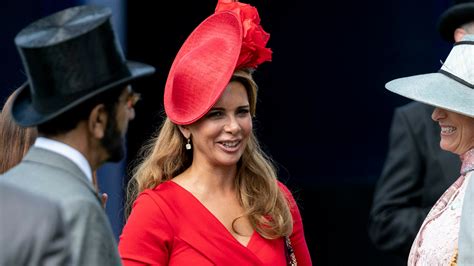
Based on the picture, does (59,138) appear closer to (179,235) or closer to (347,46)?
(179,235)

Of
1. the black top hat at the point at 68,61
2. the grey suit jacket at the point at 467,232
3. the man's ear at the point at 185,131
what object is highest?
the black top hat at the point at 68,61

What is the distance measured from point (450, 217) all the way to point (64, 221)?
4.79 ft

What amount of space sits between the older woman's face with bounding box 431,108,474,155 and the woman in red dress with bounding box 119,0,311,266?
663mm

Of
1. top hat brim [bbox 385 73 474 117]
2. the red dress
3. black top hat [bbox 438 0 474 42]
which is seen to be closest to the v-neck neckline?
the red dress

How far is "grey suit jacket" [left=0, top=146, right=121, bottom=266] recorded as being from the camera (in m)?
2.53

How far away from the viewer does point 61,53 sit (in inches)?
104

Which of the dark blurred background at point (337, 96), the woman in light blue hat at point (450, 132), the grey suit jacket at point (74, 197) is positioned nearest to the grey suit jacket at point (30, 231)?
the grey suit jacket at point (74, 197)

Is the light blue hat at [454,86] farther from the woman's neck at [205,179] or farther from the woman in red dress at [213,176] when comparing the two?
the woman's neck at [205,179]

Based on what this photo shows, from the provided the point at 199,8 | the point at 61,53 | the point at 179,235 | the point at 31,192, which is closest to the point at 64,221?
the point at 31,192

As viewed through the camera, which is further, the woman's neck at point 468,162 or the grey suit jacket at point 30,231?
the woman's neck at point 468,162

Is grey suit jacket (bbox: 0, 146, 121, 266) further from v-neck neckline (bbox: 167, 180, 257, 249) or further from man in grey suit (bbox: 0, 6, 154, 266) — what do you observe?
v-neck neckline (bbox: 167, 180, 257, 249)

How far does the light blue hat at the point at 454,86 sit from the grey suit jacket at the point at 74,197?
4.65ft

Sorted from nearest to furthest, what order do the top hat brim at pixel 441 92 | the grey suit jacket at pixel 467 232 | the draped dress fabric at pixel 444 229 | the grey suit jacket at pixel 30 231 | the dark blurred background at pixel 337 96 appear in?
the grey suit jacket at pixel 30 231
the grey suit jacket at pixel 467 232
the draped dress fabric at pixel 444 229
the top hat brim at pixel 441 92
the dark blurred background at pixel 337 96

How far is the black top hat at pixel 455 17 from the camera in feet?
16.2
